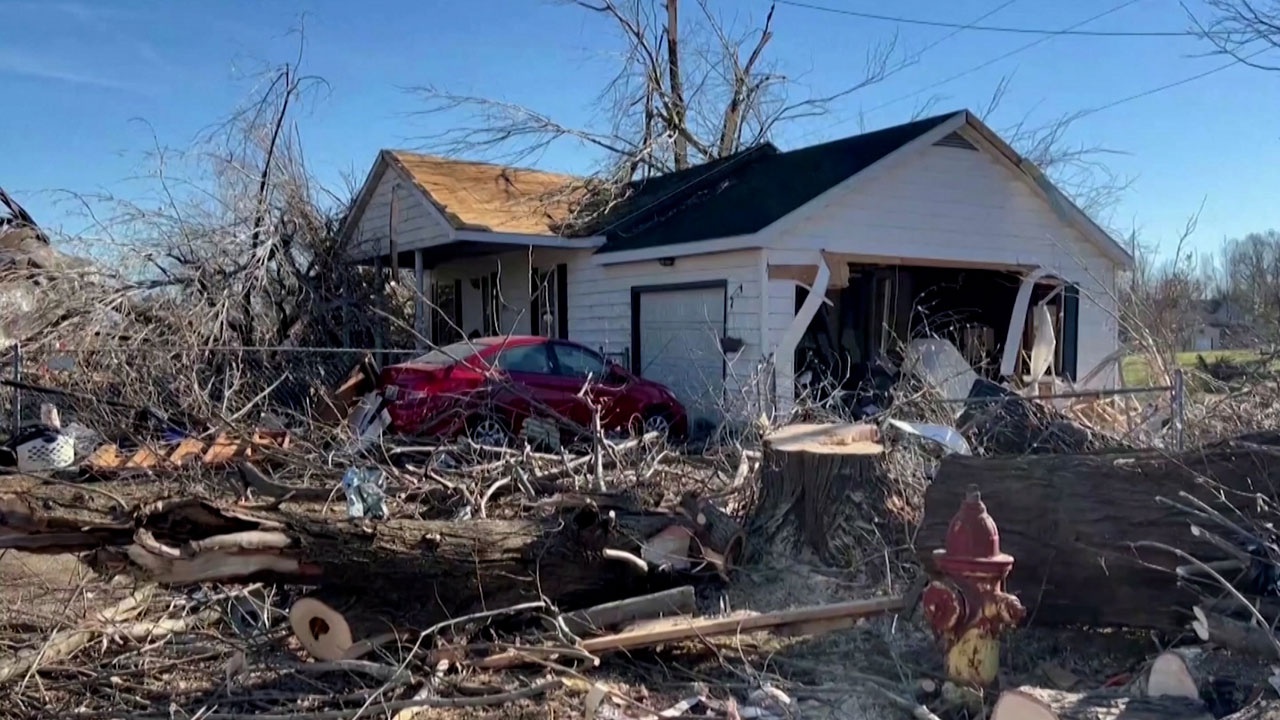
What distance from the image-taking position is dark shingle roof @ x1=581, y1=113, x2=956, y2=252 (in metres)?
13.0

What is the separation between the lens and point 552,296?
16234 millimetres

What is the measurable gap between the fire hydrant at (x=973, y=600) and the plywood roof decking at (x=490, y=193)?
11.5 m

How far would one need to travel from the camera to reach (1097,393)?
7598mm

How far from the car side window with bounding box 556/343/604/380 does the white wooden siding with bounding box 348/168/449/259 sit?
401cm

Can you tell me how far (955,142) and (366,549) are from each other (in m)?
11.7

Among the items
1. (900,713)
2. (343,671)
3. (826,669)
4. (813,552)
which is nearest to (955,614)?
(900,713)

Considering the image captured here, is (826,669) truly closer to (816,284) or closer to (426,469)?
(426,469)

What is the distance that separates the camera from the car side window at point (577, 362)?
11539 mm

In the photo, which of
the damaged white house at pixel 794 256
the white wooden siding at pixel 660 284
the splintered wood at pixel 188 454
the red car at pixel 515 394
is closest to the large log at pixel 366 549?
the splintered wood at pixel 188 454

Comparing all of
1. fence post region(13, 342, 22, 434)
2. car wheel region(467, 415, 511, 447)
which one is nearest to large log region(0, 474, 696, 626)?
car wheel region(467, 415, 511, 447)

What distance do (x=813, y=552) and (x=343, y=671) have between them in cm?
259

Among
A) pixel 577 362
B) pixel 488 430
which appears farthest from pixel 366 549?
pixel 577 362

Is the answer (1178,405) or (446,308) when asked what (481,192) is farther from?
(1178,405)

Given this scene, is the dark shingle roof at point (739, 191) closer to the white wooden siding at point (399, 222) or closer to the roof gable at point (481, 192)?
the roof gable at point (481, 192)
